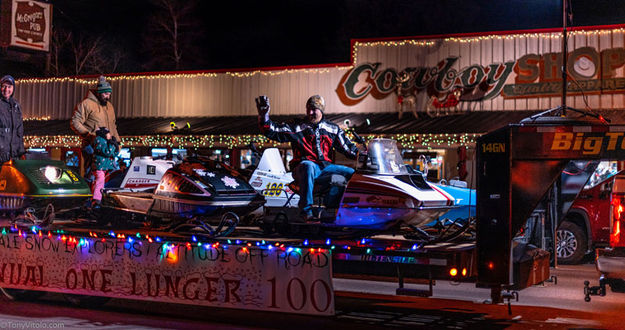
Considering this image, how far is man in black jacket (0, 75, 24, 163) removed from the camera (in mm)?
10945

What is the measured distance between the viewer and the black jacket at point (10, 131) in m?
10.9

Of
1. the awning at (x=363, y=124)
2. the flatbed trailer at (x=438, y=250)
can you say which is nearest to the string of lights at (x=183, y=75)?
the awning at (x=363, y=124)

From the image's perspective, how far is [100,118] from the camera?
11758 millimetres

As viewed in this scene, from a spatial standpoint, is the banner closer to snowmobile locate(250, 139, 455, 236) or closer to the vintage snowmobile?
the vintage snowmobile

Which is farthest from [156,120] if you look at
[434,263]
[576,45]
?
[434,263]

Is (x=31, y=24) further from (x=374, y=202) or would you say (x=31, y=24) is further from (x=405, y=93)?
(x=374, y=202)

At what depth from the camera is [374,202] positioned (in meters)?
8.92

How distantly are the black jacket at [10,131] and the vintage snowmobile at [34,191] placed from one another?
40cm


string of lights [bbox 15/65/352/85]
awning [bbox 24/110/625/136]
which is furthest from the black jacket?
string of lights [bbox 15/65/352/85]

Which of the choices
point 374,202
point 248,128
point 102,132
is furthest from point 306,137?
point 248,128

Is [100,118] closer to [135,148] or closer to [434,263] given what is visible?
[434,263]

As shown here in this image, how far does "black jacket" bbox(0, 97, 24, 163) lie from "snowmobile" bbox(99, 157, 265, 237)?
1.52 m

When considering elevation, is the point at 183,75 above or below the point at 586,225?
above

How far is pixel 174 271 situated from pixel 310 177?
204 cm
